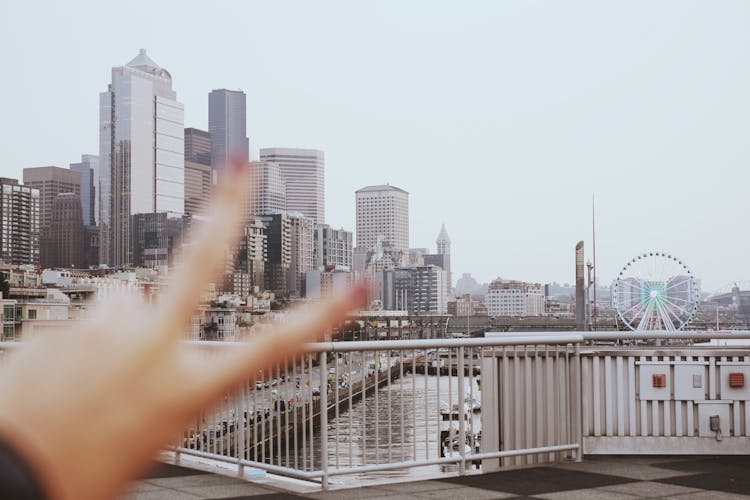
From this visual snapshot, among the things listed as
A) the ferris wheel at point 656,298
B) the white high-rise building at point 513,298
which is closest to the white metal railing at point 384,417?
the ferris wheel at point 656,298

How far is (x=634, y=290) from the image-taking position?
158 ft

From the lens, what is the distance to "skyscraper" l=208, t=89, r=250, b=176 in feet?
2.18

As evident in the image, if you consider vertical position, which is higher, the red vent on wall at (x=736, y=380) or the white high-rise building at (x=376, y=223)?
the white high-rise building at (x=376, y=223)

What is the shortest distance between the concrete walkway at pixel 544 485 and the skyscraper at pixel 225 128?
4871 mm

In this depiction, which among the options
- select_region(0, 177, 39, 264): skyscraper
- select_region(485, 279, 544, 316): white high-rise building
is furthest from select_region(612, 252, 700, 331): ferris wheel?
select_region(485, 279, 544, 316): white high-rise building

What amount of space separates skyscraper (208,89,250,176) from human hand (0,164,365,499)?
2cm

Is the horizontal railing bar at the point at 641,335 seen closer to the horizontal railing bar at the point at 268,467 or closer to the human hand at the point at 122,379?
the horizontal railing bar at the point at 268,467

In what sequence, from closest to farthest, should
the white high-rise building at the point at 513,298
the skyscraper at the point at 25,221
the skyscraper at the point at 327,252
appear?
the skyscraper at the point at 327,252 → the skyscraper at the point at 25,221 → the white high-rise building at the point at 513,298

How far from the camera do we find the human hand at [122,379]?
59 cm

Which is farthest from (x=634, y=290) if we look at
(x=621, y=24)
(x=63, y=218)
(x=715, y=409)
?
(x=621, y=24)

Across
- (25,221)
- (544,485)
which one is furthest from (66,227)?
(25,221)

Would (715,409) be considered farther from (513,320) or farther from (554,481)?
(513,320)

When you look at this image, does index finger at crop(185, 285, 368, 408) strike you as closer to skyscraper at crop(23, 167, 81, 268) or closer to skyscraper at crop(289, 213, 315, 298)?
skyscraper at crop(289, 213, 315, 298)

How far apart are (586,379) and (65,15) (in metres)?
7.29
